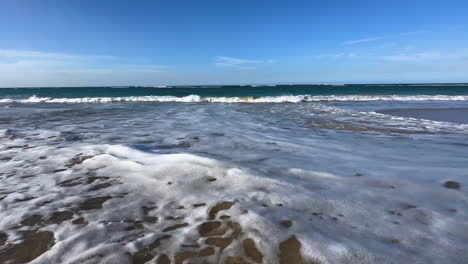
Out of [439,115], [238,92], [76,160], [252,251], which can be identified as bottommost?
[439,115]

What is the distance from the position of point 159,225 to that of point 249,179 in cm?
151

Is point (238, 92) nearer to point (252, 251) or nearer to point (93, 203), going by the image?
point (93, 203)

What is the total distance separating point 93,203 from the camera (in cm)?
325

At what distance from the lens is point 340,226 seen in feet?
8.82

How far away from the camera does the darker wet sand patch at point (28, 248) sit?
222 cm

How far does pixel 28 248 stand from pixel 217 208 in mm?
1687

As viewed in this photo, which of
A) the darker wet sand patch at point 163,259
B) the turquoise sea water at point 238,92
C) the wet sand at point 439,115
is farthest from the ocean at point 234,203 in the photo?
the turquoise sea water at point 238,92

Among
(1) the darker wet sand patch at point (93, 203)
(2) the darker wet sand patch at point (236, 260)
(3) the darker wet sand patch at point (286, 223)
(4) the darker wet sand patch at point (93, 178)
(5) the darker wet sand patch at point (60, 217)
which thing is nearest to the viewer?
(2) the darker wet sand patch at point (236, 260)

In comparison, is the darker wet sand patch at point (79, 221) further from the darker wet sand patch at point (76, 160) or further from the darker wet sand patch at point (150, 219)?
the darker wet sand patch at point (76, 160)

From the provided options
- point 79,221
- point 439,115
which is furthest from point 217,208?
point 439,115

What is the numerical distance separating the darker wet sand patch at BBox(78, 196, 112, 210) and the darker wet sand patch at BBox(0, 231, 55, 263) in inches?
20.9

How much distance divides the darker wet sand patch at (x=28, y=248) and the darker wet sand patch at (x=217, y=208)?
141cm

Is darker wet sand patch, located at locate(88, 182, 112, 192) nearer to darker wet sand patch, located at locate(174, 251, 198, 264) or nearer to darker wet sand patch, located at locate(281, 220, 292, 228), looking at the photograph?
darker wet sand patch, located at locate(174, 251, 198, 264)

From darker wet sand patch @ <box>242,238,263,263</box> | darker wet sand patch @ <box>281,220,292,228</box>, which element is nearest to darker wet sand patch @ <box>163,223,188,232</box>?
darker wet sand patch @ <box>242,238,263,263</box>
